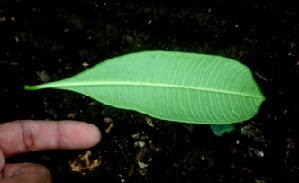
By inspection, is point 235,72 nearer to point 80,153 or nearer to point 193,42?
point 193,42

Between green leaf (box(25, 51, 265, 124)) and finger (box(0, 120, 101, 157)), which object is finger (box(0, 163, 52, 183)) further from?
green leaf (box(25, 51, 265, 124))

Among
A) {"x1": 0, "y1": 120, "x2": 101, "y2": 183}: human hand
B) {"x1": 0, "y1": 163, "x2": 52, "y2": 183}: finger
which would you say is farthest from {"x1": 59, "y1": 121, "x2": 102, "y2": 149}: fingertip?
{"x1": 0, "y1": 163, "x2": 52, "y2": 183}: finger

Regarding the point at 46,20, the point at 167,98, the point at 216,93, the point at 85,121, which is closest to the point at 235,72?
the point at 216,93

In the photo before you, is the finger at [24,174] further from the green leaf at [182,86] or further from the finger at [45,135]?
the green leaf at [182,86]

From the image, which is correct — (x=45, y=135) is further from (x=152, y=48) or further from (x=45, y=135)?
(x=152, y=48)

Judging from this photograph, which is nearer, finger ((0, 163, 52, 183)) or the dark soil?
finger ((0, 163, 52, 183))

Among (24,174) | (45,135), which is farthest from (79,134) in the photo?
(24,174)
